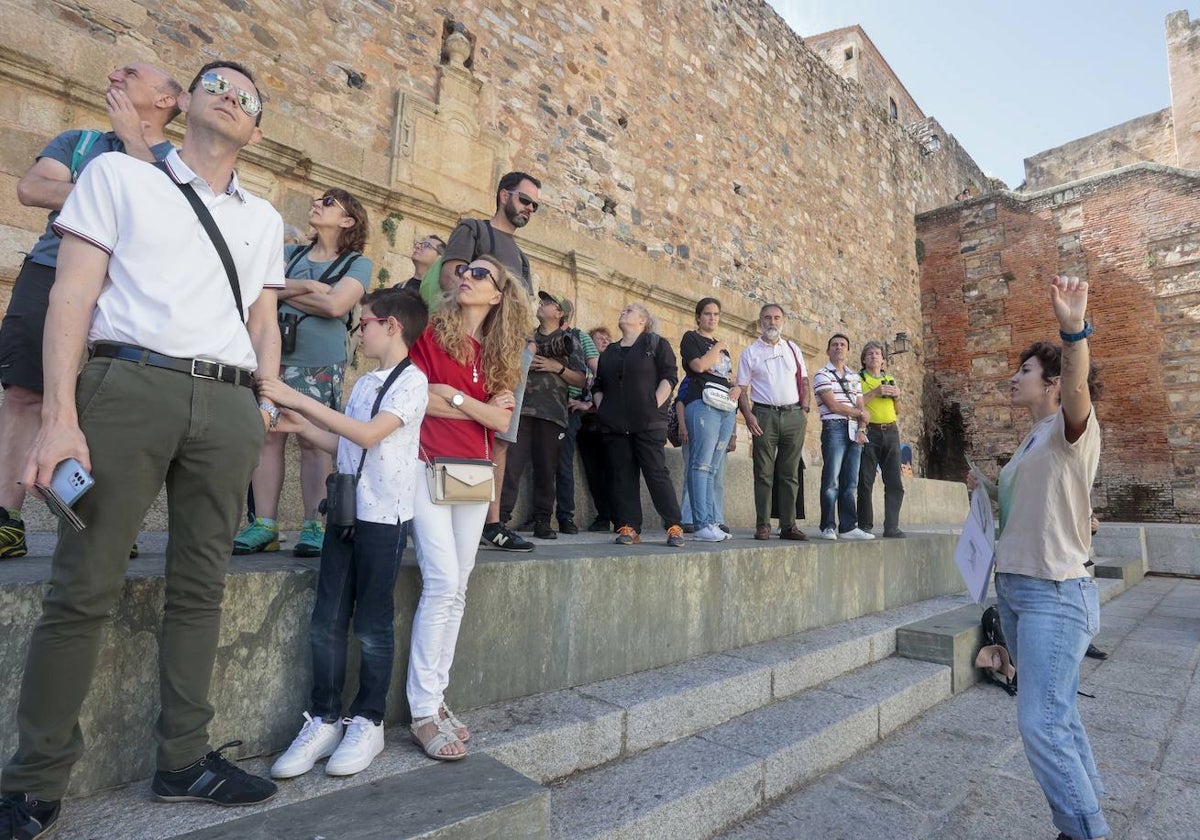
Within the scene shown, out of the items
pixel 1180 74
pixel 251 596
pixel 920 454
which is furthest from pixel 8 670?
pixel 1180 74

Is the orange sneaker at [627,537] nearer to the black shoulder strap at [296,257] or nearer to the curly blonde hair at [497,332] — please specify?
the curly blonde hair at [497,332]

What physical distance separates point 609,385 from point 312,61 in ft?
14.0

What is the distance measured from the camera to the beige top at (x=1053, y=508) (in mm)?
2096

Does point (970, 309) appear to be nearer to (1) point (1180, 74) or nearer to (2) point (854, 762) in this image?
(1) point (1180, 74)

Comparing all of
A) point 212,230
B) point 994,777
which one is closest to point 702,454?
point 994,777

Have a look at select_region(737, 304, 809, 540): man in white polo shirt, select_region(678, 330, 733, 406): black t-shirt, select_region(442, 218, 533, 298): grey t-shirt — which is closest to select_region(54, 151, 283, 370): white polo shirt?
select_region(442, 218, 533, 298): grey t-shirt

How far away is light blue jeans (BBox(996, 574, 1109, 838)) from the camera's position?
1.97 metres

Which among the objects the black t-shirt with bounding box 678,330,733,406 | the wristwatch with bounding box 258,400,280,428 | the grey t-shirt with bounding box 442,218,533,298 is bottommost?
the wristwatch with bounding box 258,400,280,428

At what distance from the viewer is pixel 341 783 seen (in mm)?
1699

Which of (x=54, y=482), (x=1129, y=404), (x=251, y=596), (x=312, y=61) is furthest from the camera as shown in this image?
(x=1129, y=404)

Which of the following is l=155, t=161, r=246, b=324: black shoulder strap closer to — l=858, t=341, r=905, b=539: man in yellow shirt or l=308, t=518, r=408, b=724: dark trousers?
l=308, t=518, r=408, b=724: dark trousers

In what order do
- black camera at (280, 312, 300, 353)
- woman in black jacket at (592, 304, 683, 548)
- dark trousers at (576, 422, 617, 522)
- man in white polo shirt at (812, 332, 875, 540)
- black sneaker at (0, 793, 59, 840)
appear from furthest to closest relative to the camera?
dark trousers at (576, 422, 617, 522), man in white polo shirt at (812, 332, 875, 540), woman in black jacket at (592, 304, 683, 548), black camera at (280, 312, 300, 353), black sneaker at (0, 793, 59, 840)

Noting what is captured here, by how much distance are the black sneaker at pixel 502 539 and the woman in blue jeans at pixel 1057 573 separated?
6.42 ft

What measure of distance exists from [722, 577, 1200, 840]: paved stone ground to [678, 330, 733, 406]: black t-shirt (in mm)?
2389
